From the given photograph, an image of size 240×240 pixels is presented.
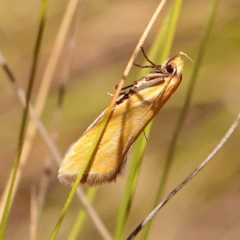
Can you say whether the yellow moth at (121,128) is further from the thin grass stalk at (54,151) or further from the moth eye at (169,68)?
the thin grass stalk at (54,151)

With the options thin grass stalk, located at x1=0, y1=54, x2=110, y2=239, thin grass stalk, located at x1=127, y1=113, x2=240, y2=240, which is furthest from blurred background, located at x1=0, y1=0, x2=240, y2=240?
thin grass stalk, located at x1=127, y1=113, x2=240, y2=240

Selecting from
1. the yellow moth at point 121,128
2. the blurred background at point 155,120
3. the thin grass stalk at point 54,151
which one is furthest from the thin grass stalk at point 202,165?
the blurred background at point 155,120

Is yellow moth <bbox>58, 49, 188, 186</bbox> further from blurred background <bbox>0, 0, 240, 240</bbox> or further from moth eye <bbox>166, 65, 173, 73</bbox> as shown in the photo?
blurred background <bbox>0, 0, 240, 240</bbox>

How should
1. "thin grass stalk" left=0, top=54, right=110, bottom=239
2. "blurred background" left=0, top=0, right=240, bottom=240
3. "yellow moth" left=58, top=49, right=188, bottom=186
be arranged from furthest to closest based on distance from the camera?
"blurred background" left=0, top=0, right=240, bottom=240 → "thin grass stalk" left=0, top=54, right=110, bottom=239 → "yellow moth" left=58, top=49, right=188, bottom=186

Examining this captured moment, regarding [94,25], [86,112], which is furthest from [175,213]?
[94,25]

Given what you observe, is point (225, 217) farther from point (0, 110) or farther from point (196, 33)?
point (0, 110)

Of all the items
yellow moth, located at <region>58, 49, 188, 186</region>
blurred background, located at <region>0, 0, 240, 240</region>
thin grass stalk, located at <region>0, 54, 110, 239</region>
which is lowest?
blurred background, located at <region>0, 0, 240, 240</region>
